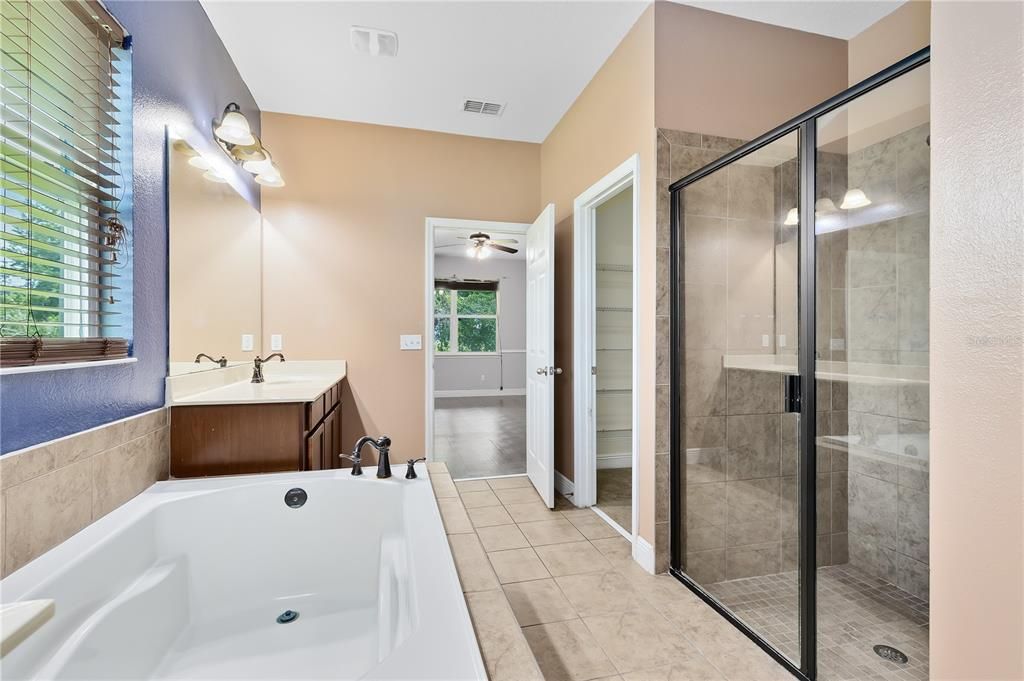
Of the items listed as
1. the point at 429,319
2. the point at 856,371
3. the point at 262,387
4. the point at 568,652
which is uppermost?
the point at 429,319

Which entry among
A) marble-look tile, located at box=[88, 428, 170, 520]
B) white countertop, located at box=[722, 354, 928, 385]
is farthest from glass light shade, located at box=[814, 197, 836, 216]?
marble-look tile, located at box=[88, 428, 170, 520]

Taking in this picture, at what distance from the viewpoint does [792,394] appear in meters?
1.74

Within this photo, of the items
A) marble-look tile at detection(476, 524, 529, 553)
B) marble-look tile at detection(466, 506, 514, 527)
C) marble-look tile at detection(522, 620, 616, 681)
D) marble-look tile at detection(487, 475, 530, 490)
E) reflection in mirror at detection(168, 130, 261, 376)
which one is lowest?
marble-look tile at detection(522, 620, 616, 681)

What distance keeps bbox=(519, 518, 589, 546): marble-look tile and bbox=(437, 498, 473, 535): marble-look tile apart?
1150 mm

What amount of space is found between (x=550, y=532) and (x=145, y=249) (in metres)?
2.37

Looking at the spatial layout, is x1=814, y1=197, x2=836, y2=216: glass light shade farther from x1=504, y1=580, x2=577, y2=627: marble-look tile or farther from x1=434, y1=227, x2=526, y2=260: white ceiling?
x1=434, y1=227, x2=526, y2=260: white ceiling

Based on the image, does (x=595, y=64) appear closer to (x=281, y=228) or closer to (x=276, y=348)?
(x=281, y=228)

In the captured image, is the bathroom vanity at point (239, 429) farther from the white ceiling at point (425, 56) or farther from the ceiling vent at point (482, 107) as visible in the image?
the ceiling vent at point (482, 107)

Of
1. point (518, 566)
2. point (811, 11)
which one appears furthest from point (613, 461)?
point (811, 11)

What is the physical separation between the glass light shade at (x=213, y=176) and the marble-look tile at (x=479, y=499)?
2.37m

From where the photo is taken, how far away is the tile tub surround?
3.64ft

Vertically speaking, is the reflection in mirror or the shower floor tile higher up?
the reflection in mirror

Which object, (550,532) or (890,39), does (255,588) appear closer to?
(550,532)

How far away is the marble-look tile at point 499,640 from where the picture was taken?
0.84 meters
